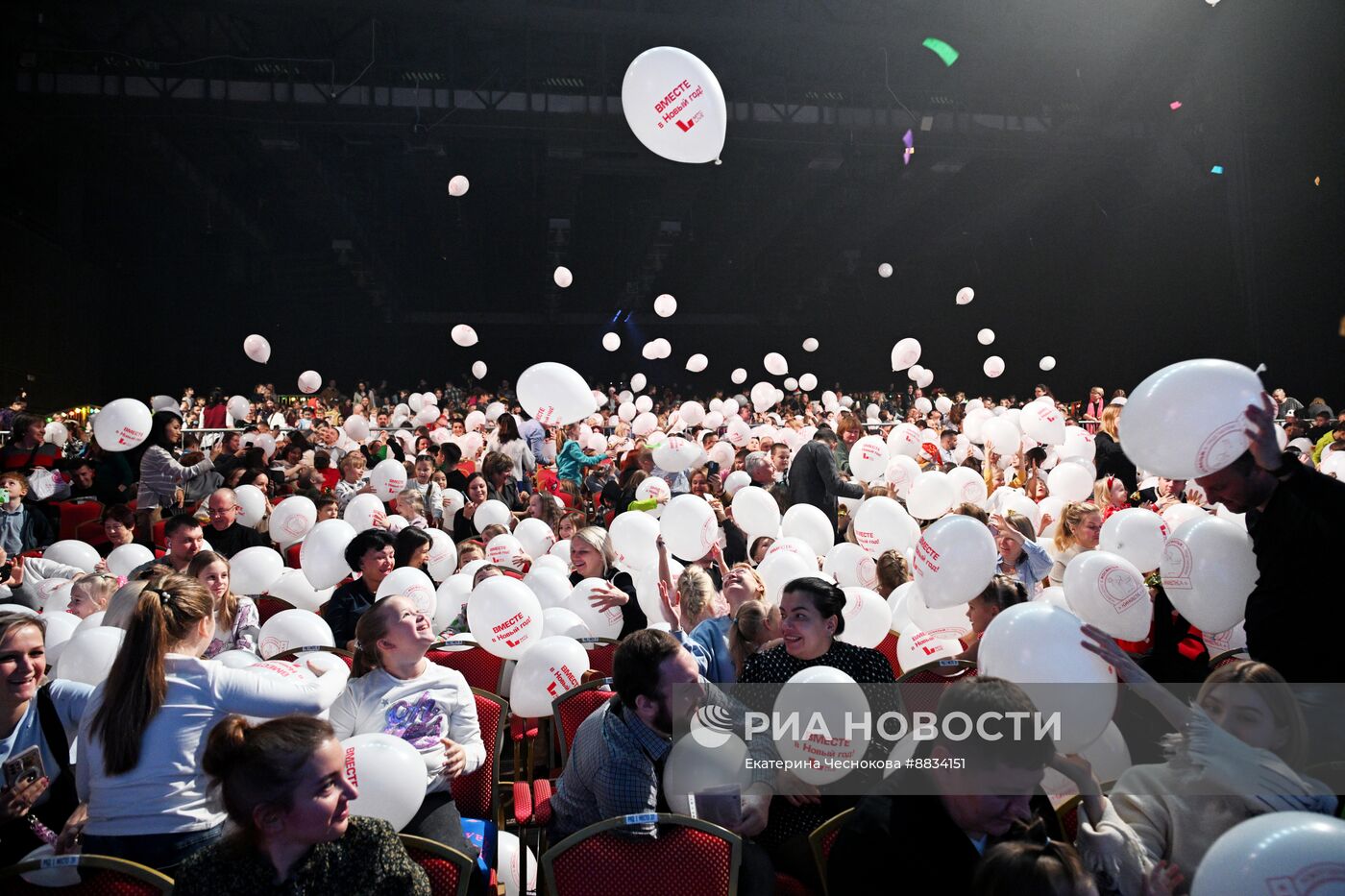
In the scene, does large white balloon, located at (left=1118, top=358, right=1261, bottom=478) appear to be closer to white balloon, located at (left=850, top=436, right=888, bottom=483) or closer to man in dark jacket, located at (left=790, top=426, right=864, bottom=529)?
man in dark jacket, located at (left=790, top=426, right=864, bottom=529)

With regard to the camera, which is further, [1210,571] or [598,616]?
[598,616]

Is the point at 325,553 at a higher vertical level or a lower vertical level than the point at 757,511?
lower

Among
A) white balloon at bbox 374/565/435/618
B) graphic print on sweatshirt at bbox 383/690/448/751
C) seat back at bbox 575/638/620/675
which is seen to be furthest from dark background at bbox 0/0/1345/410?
graphic print on sweatshirt at bbox 383/690/448/751

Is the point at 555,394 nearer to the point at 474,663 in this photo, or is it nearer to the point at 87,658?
the point at 474,663

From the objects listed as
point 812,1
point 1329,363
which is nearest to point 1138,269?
point 1329,363

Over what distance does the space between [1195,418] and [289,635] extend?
9.87 feet

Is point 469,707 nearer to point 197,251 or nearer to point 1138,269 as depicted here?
point 1138,269

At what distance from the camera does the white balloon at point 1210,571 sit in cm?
258

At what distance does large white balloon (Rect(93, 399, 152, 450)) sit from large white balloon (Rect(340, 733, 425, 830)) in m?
5.22

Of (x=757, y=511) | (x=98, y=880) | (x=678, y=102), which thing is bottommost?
(x=98, y=880)

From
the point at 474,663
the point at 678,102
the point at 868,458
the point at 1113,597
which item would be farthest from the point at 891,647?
the point at 678,102

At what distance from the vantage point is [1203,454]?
2238 mm

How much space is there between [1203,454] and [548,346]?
22075 mm

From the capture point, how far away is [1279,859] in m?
1.31
